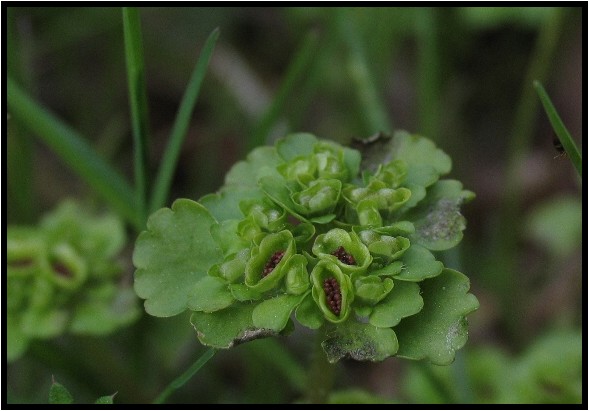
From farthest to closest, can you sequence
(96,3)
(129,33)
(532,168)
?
1. (532,168)
2. (96,3)
3. (129,33)

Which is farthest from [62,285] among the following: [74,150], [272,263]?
[272,263]

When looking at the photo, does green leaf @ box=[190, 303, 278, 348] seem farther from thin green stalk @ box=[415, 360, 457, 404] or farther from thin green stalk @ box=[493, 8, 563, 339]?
thin green stalk @ box=[493, 8, 563, 339]

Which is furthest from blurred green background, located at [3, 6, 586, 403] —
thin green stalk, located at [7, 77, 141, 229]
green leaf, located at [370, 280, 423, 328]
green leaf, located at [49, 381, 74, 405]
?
green leaf, located at [370, 280, 423, 328]

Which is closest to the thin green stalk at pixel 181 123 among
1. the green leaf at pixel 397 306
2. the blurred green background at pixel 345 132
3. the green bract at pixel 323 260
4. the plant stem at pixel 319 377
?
the blurred green background at pixel 345 132

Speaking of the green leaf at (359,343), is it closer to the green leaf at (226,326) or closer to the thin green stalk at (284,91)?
the green leaf at (226,326)

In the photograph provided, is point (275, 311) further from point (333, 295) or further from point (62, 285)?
point (62, 285)

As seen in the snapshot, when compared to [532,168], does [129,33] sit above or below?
above

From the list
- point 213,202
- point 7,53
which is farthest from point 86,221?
point 213,202

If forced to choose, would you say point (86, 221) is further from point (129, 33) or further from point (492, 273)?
point (492, 273)
